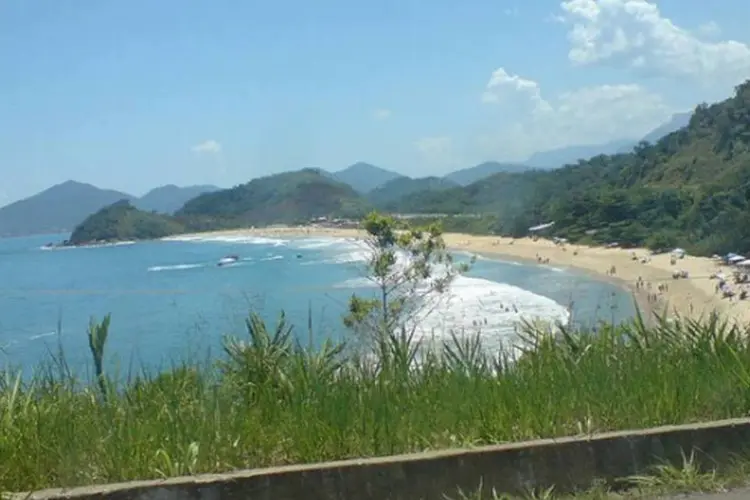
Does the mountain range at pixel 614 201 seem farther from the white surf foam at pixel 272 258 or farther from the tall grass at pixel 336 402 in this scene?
the tall grass at pixel 336 402

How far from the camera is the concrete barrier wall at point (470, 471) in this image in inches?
138

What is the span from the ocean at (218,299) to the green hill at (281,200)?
101ft

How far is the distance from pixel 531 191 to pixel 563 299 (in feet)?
179

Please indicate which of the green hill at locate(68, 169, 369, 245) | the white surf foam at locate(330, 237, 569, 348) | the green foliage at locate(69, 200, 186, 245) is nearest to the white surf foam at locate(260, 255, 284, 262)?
the white surf foam at locate(330, 237, 569, 348)

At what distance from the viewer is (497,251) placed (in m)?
64.2

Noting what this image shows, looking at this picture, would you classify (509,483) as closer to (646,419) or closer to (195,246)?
(646,419)

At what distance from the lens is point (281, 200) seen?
451 ft

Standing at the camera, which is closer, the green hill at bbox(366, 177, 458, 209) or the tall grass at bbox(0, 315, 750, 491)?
the tall grass at bbox(0, 315, 750, 491)

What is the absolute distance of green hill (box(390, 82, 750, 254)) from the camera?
47031 mm

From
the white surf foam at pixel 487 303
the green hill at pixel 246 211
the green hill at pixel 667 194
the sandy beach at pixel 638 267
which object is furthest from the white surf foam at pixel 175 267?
the green hill at pixel 246 211

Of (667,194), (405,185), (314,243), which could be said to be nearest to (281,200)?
(405,185)

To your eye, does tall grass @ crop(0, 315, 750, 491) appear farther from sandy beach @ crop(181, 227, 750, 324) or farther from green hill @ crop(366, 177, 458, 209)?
green hill @ crop(366, 177, 458, 209)

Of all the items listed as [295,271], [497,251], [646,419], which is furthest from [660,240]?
[646,419]

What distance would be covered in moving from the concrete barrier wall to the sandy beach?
1279 centimetres
